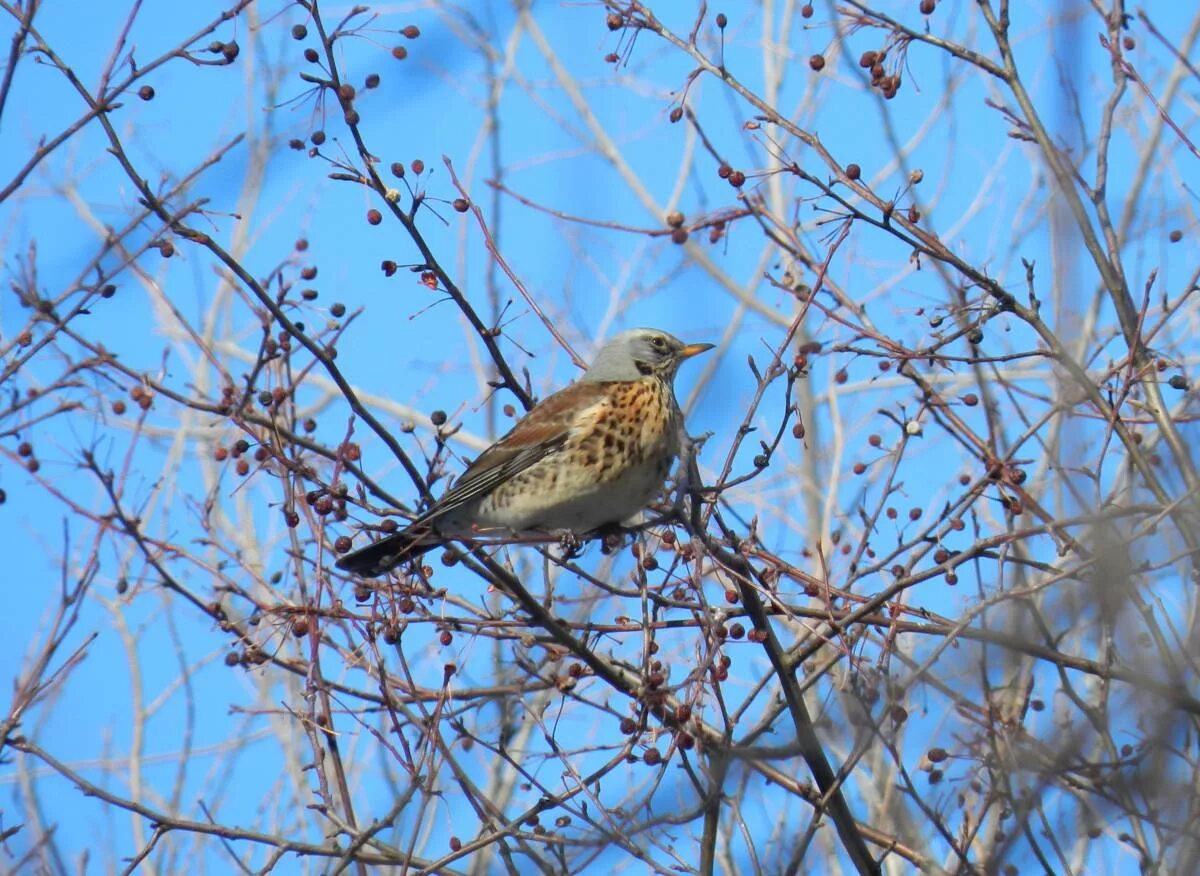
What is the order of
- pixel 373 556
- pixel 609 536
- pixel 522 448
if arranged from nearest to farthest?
pixel 373 556 → pixel 609 536 → pixel 522 448

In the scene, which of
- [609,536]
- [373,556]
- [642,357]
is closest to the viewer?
[373,556]

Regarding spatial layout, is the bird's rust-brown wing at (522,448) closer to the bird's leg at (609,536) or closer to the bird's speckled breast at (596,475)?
the bird's speckled breast at (596,475)

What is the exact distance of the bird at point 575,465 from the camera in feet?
20.4

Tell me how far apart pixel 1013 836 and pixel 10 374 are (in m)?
3.48

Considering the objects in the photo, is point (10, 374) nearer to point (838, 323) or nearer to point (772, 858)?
point (838, 323)

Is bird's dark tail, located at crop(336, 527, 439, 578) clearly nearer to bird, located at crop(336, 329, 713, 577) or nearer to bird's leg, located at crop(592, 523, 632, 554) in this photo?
bird, located at crop(336, 329, 713, 577)

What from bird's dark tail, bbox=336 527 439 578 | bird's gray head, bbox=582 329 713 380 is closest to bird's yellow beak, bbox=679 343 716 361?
bird's gray head, bbox=582 329 713 380

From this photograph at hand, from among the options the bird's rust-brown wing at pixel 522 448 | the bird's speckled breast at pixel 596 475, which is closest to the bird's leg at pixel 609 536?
the bird's speckled breast at pixel 596 475

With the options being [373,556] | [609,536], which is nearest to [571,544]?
[609,536]

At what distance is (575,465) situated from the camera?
6.25m

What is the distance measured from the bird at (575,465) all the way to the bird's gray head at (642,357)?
0.16 meters

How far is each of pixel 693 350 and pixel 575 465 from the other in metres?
0.86

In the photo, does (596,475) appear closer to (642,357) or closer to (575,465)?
(575,465)

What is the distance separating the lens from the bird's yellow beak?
21.5 ft
